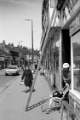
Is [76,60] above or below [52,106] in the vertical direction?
above

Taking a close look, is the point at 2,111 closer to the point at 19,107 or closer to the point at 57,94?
the point at 19,107

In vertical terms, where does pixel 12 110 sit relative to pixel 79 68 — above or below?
below

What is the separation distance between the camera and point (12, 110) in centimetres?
887

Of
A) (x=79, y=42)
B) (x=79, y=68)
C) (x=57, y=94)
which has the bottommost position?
(x=57, y=94)

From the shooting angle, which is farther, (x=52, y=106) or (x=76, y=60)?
(x=52, y=106)

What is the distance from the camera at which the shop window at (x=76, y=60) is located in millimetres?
6562

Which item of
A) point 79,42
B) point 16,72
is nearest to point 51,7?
point 79,42

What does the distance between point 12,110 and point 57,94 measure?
1.83 m

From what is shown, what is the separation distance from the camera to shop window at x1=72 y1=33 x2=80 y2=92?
6562mm

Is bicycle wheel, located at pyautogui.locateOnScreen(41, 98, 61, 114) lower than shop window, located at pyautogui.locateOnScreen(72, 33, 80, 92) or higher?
lower

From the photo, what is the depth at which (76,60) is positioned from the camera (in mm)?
Answer: 6863

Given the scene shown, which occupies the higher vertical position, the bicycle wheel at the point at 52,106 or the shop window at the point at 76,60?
the shop window at the point at 76,60

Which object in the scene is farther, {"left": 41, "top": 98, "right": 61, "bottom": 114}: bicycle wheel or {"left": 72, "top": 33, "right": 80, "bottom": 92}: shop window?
{"left": 41, "top": 98, "right": 61, "bottom": 114}: bicycle wheel

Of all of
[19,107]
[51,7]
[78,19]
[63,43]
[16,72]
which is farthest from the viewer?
[16,72]
